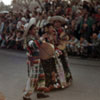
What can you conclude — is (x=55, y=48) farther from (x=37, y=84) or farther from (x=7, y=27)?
(x=7, y=27)

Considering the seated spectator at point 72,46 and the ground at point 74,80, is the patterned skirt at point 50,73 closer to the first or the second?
the ground at point 74,80

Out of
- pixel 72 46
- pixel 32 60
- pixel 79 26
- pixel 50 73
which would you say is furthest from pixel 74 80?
pixel 79 26

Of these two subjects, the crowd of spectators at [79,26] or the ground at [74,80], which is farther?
the crowd of spectators at [79,26]

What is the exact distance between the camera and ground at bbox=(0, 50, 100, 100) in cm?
457

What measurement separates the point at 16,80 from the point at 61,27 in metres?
1.86

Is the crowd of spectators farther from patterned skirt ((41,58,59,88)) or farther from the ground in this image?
patterned skirt ((41,58,59,88))

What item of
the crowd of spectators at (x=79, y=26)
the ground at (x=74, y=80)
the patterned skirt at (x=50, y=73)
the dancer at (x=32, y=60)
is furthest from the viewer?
the crowd of spectators at (x=79, y=26)

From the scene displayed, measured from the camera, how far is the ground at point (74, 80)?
15.0ft

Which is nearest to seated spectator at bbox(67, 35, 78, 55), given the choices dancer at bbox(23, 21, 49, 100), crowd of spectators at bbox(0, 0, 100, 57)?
crowd of spectators at bbox(0, 0, 100, 57)

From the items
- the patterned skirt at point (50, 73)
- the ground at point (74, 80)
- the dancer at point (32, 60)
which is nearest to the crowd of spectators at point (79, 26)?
the ground at point (74, 80)

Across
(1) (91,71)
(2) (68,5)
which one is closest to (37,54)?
(1) (91,71)

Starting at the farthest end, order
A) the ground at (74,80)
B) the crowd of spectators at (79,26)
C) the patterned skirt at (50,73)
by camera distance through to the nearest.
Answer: the crowd of spectators at (79,26)
the patterned skirt at (50,73)
the ground at (74,80)

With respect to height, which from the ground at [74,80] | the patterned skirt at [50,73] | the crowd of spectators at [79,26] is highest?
the crowd of spectators at [79,26]

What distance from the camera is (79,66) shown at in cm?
704
